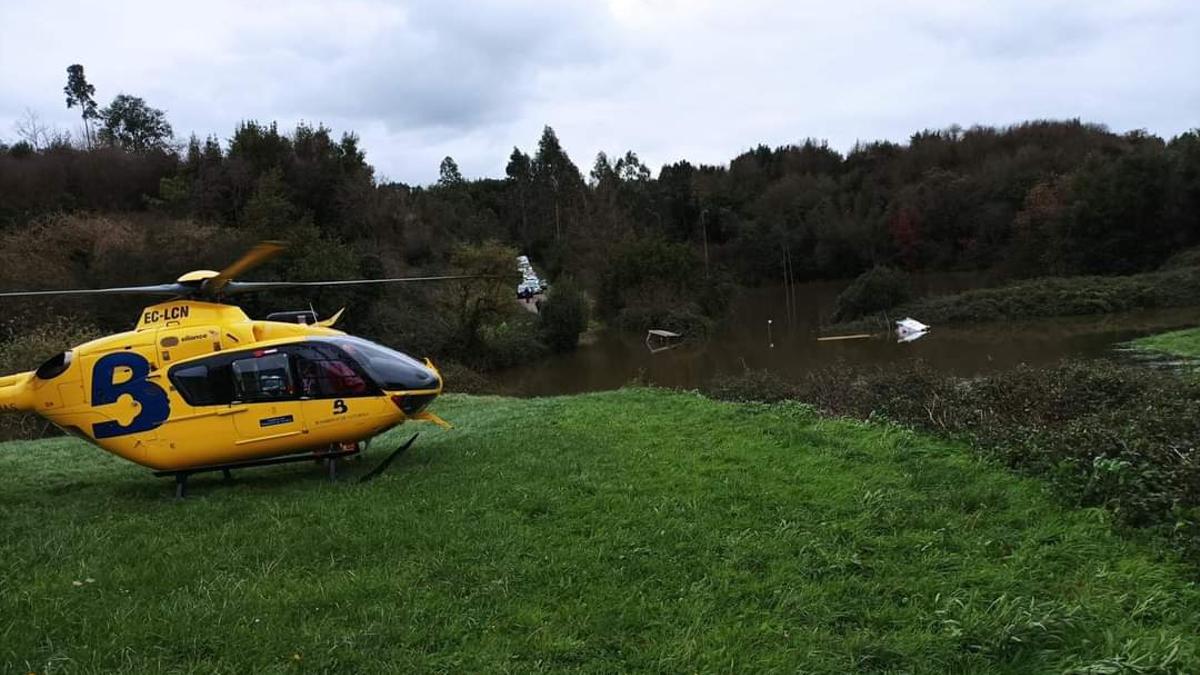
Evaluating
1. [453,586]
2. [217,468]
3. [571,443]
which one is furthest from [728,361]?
[453,586]

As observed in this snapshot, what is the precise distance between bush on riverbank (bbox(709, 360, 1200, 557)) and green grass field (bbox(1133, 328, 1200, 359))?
13312 mm

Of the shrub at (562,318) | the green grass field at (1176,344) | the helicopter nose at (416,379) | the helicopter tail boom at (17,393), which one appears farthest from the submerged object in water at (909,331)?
the helicopter tail boom at (17,393)

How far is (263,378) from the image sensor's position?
7.45 metres

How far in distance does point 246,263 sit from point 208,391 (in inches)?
55.1

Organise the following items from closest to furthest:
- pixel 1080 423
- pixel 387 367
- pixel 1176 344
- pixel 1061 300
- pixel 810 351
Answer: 1. pixel 1080 423
2. pixel 387 367
3. pixel 1176 344
4. pixel 810 351
5. pixel 1061 300

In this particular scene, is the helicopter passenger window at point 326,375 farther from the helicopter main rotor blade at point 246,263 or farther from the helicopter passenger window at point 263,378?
the helicopter main rotor blade at point 246,263

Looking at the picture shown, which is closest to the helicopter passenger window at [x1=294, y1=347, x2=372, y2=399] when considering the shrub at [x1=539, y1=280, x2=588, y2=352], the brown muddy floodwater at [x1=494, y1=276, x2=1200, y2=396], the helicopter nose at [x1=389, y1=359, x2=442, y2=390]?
the helicopter nose at [x1=389, y1=359, x2=442, y2=390]

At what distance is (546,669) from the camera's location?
3510 millimetres

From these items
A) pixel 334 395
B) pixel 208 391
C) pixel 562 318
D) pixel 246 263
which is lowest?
pixel 562 318

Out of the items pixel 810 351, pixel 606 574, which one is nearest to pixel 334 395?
pixel 606 574

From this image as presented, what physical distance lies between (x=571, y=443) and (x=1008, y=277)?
49.6m

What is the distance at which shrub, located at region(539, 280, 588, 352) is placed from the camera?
3641 centimetres

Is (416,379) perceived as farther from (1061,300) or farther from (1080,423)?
(1061,300)

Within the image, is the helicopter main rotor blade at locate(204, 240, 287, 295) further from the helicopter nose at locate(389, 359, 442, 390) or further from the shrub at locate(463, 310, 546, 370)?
the shrub at locate(463, 310, 546, 370)
